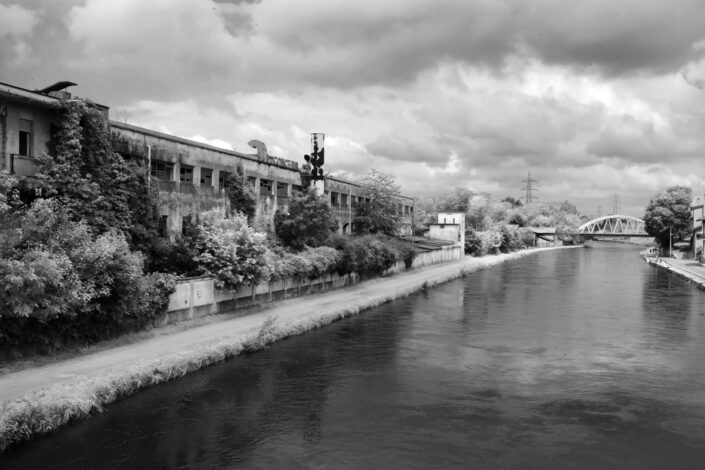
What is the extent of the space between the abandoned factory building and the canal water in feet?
44.2

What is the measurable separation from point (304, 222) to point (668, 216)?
91.9 meters

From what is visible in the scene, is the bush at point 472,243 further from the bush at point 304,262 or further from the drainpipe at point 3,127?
the drainpipe at point 3,127

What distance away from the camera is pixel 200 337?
90.6 ft

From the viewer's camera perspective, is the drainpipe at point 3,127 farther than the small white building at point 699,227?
No

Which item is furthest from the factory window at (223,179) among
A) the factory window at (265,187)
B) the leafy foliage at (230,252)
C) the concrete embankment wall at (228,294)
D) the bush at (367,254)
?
the bush at (367,254)

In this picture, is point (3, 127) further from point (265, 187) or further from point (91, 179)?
point (265, 187)

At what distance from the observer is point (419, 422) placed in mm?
19172

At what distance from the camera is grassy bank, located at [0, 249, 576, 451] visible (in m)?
16.6

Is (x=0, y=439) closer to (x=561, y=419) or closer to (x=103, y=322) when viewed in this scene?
(x=103, y=322)

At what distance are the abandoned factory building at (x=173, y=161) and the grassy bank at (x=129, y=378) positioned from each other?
9.67 meters

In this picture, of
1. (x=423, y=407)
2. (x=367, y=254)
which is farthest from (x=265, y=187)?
(x=423, y=407)

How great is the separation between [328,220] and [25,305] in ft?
101

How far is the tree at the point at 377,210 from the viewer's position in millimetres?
71500

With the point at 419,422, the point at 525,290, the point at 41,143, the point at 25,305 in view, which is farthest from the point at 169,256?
the point at 525,290
